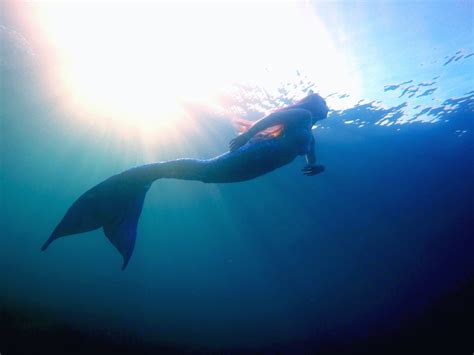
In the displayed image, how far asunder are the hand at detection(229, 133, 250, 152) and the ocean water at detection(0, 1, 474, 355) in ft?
28.7

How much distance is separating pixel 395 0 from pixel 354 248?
2226 cm

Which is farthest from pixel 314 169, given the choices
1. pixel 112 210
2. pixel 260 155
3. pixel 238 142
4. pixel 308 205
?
pixel 308 205

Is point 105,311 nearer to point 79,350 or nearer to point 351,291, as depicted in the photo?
point 79,350

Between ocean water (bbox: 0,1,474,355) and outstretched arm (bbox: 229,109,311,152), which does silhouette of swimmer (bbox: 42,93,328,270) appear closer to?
outstretched arm (bbox: 229,109,311,152)

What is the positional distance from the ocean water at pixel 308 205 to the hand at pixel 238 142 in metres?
8.75

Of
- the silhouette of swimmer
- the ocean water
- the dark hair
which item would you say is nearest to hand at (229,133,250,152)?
the silhouette of swimmer

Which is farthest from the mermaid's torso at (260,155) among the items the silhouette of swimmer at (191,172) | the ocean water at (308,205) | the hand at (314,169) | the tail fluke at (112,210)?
the ocean water at (308,205)

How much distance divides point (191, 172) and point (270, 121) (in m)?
1.31

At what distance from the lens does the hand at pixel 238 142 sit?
12.2 ft

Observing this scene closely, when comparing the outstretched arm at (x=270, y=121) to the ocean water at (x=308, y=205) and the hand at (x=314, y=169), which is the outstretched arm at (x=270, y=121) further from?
the ocean water at (x=308, y=205)

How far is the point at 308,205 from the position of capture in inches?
→ 1042

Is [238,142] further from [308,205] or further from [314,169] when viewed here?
[308,205]

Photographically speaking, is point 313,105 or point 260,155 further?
point 313,105

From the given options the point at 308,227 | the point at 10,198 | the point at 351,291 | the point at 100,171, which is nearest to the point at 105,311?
the point at 100,171
